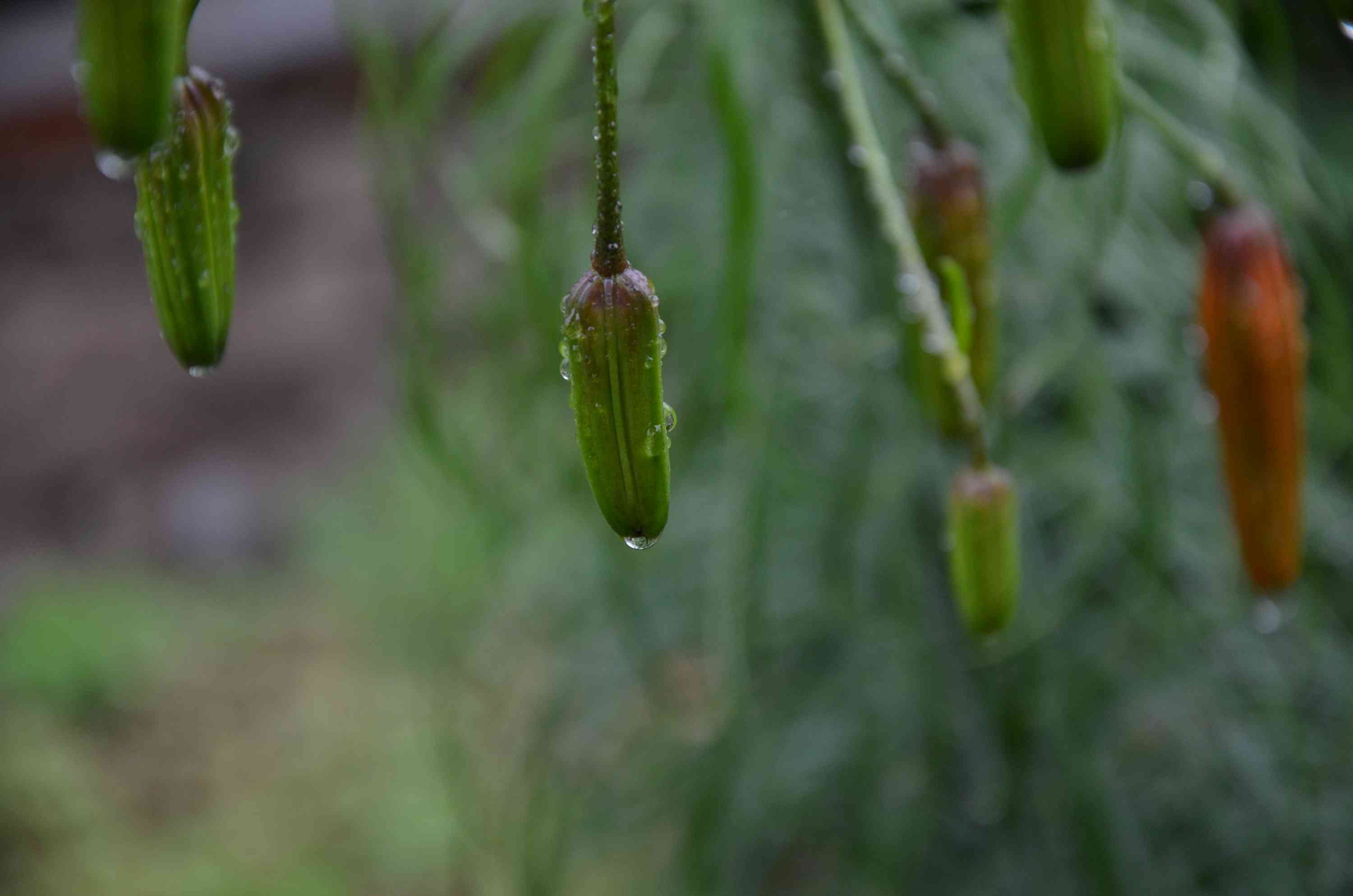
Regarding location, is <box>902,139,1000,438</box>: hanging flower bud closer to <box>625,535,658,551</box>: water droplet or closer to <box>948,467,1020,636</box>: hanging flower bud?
<box>948,467,1020,636</box>: hanging flower bud

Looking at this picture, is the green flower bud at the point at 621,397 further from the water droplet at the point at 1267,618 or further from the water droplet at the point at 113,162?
the water droplet at the point at 1267,618

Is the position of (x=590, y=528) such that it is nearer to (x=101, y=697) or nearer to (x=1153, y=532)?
(x=1153, y=532)


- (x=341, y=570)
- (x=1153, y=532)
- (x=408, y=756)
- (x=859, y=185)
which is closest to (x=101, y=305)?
(x=341, y=570)

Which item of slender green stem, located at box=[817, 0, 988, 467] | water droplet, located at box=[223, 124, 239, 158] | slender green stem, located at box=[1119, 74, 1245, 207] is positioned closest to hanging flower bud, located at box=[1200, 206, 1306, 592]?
slender green stem, located at box=[1119, 74, 1245, 207]

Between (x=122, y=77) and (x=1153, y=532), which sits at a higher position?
(x=122, y=77)

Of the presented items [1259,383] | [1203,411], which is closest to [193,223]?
[1259,383]

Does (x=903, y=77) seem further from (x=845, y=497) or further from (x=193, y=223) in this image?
(x=845, y=497)

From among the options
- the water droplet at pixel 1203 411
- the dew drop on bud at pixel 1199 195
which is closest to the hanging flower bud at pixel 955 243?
the dew drop on bud at pixel 1199 195
